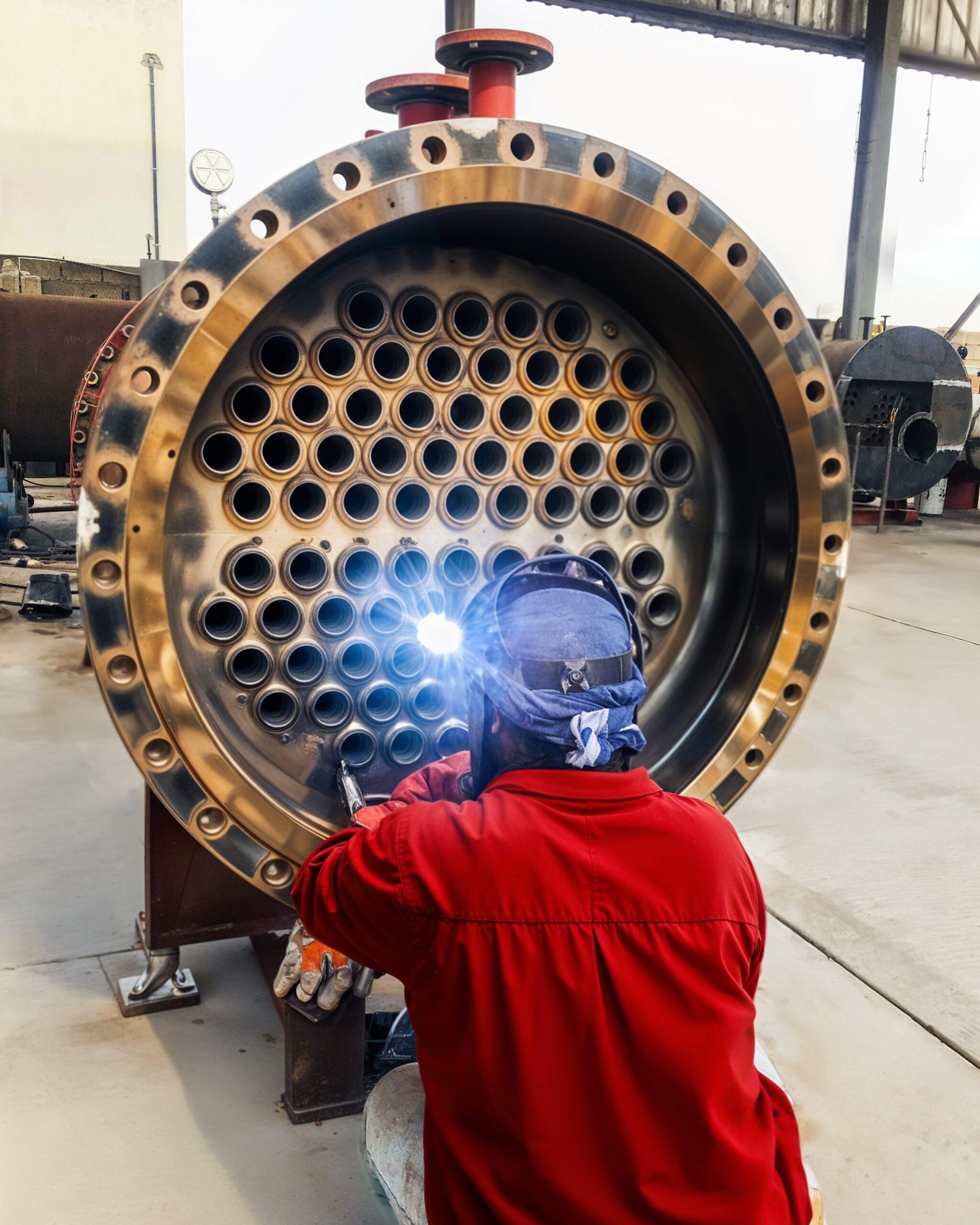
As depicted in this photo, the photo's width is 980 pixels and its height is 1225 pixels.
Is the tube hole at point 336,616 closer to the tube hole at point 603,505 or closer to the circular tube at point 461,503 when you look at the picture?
the circular tube at point 461,503

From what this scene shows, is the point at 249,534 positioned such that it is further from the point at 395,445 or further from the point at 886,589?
the point at 886,589

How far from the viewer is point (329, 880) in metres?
1.18

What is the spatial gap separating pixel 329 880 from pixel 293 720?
43 cm

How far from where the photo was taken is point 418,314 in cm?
159

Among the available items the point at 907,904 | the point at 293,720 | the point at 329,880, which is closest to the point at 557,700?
the point at 329,880

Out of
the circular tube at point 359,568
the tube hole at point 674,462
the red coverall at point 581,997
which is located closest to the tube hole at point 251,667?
the circular tube at point 359,568

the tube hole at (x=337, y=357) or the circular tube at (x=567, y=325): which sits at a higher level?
the circular tube at (x=567, y=325)

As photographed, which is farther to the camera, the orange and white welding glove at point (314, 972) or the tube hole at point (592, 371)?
the tube hole at point (592, 371)

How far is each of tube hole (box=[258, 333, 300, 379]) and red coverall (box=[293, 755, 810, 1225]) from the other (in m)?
0.69

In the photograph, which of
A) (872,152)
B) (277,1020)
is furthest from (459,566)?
(872,152)

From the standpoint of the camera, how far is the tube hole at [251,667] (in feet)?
4.97

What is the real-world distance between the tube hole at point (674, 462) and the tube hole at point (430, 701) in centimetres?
49

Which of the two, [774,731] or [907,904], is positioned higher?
[774,731]

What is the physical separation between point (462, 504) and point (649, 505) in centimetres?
32
